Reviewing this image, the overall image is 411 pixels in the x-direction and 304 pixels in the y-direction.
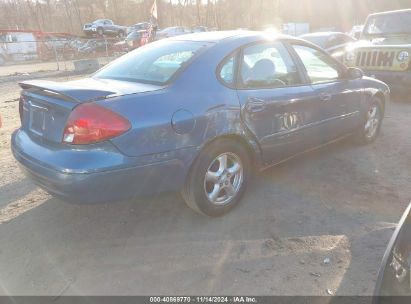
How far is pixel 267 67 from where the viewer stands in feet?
12.8

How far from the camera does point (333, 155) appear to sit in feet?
17.0

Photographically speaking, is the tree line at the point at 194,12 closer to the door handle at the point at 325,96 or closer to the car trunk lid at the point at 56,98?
the door handle at the point at 325,96

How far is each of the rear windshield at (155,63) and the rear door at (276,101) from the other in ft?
1.76

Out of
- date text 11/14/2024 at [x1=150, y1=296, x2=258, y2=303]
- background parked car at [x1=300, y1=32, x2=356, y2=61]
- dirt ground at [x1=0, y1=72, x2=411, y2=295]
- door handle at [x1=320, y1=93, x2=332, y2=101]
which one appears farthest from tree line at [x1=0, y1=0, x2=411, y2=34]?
date text 11/14/2024 at [x1=150, y1=296, x2=258, y2=303]

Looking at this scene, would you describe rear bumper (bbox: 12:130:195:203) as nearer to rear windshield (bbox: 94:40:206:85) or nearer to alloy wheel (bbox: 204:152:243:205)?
alloy wheel (bbox: 204:152:243:205)

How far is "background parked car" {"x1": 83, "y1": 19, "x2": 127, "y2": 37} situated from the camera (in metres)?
35.5

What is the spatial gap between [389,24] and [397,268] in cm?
908

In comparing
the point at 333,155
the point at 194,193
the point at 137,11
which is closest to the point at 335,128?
the point at 333,155

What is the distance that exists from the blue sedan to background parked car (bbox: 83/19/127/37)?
34252 millimetres

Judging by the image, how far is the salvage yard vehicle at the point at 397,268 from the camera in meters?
1.74

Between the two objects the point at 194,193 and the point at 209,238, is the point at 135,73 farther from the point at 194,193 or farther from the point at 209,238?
the point at 209,238

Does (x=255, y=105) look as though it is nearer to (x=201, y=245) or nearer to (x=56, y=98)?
(x=201, y=245)

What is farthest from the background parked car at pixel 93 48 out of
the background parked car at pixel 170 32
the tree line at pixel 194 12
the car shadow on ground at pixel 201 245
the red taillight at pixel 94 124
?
the red taillight at pixel 94 124

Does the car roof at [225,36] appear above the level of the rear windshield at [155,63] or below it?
above
